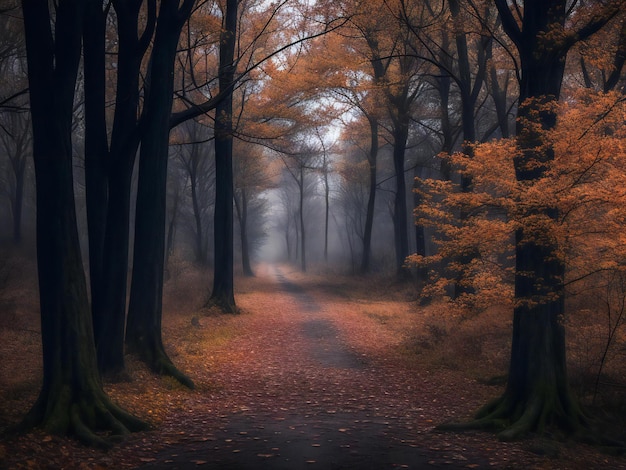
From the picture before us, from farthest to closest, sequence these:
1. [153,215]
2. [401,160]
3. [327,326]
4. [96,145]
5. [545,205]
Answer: [401,160] < [327,326] < [153,215] < [96,145] < [545,205]

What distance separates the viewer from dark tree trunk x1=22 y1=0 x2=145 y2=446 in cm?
632

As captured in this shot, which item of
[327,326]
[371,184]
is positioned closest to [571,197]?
[327,326]

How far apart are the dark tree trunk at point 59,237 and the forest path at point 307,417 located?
4.41ft

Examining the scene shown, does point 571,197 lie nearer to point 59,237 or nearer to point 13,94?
point 59,237

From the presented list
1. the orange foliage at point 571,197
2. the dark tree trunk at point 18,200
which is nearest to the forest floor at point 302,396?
the orange foliage at point 571,197

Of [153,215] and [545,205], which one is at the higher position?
[153,215]

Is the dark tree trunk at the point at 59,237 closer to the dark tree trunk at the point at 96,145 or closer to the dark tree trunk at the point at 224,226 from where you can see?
the dark tree trunk at the point at 96,145

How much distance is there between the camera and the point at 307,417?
7.61m

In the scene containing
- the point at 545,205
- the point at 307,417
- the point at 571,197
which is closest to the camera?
the point at 571,197

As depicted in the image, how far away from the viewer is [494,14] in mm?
17234

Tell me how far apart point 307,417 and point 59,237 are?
436 cm

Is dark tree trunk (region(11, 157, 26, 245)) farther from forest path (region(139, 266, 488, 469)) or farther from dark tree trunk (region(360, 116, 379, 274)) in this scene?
forest path (region(139, 266, 488, 469))

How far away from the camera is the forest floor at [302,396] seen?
5.85 m

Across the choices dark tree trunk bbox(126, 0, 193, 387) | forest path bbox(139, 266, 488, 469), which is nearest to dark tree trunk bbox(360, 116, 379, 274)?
forest path bbox(139, 266, 488, 469)
